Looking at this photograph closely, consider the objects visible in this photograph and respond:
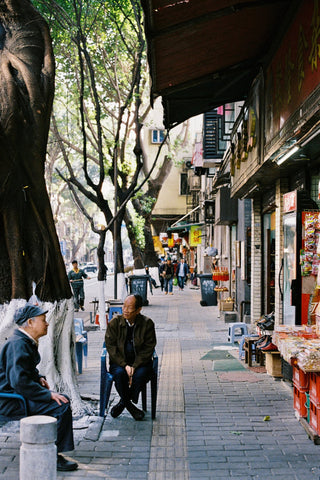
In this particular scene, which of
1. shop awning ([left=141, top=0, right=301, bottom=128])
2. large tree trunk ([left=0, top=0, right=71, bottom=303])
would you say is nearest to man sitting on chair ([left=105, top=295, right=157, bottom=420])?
large tree trunk ([left=0, top=0, right=71, bottom=303])

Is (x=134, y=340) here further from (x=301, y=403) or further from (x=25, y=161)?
(x=25, y=161)

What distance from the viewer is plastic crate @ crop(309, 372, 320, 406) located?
20.8 ft

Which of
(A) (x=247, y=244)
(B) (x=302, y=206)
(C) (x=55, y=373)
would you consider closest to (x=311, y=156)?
(B) (x=302, y=206)

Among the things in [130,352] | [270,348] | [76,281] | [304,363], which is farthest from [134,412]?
[76,281]

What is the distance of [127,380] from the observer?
7.21 meters

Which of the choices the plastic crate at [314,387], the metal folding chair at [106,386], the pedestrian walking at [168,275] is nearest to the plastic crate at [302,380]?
the plastic crate at [314,387]

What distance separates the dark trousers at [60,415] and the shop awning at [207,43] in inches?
165

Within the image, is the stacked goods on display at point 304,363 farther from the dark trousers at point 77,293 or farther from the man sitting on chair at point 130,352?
the dark trousers at point 77,293

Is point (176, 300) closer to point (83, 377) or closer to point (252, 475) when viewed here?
point (83, 377)

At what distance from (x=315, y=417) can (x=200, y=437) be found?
1243mm

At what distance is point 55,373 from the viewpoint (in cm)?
761

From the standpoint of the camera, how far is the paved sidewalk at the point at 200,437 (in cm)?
563

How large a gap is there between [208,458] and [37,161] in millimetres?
4150

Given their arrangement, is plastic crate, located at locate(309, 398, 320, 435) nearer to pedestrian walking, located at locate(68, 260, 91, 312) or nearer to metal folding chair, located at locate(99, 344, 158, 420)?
metal folding chair, located at locate(99, 344, 158, 420)
